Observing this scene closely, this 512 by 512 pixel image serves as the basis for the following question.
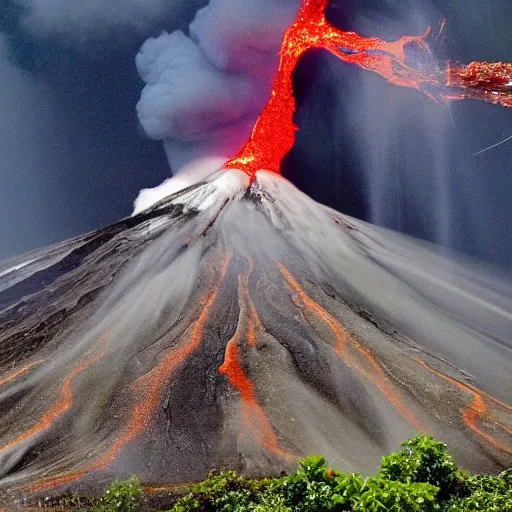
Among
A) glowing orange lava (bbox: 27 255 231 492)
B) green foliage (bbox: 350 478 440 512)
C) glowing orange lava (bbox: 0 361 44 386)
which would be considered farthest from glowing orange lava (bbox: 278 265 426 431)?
glowing orange lava (bbox: 0 361 44 386)

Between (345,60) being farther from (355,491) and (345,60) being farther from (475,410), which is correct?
(355,491)

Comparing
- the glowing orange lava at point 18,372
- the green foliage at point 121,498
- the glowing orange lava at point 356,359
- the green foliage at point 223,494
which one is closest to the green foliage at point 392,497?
the green foliage at point 223,494

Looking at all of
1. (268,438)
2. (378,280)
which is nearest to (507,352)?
(378,280)

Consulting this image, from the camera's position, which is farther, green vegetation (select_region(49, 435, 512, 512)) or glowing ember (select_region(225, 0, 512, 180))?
glowing ember (select_region(225, 0, 512, 180))

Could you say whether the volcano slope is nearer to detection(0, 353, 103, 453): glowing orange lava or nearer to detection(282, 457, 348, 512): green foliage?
detection(0, 353, 103, 453): glowing orange lava

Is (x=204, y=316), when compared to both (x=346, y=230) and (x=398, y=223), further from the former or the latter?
(x=398, y=223)
